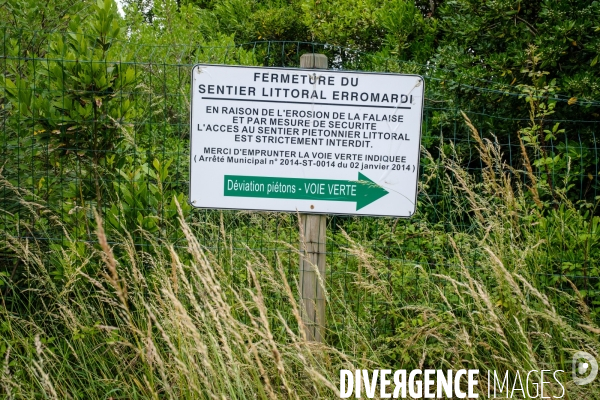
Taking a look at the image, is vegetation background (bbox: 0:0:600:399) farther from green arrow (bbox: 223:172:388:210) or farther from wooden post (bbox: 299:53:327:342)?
green arrow (bbox: 223:172:388:210)

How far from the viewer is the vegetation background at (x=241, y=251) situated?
2.99 meters

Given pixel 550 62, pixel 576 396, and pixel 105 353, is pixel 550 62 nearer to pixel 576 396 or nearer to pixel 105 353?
pixel 576 396

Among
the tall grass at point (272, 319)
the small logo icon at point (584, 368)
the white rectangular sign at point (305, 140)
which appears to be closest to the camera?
the small logo icon at point (584, 368)

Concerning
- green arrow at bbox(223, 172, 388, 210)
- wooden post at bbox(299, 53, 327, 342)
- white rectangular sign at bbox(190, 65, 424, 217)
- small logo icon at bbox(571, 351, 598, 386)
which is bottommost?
small logo icon at bbox(571, 351, 598, 386)

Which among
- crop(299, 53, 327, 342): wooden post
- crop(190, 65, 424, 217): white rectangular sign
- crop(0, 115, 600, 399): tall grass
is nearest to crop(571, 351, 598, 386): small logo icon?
A: crop(0, 115, 600, 399): tall grass

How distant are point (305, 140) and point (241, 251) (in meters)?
1.12

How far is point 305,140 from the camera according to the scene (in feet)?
10.8

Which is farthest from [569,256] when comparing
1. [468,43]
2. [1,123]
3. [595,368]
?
[1,123]

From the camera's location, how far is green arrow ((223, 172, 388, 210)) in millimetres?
3303

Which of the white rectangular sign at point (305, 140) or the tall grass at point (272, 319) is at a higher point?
the white rectangular sign at point (305, 140)

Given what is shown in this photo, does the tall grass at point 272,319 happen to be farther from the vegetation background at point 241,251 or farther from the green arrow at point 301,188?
the green arrow at point 301,188

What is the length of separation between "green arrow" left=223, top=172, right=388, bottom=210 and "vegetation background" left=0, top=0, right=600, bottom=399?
0.29 metres

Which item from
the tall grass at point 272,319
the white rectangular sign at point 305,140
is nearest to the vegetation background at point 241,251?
the tall grass at point 272,319

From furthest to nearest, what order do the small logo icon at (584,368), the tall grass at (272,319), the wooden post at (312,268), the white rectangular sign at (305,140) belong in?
the wooden post at (312,268), the white rectangular sign at (305,140), the tall grass at (272,319), the small logo icon at (584,368)
